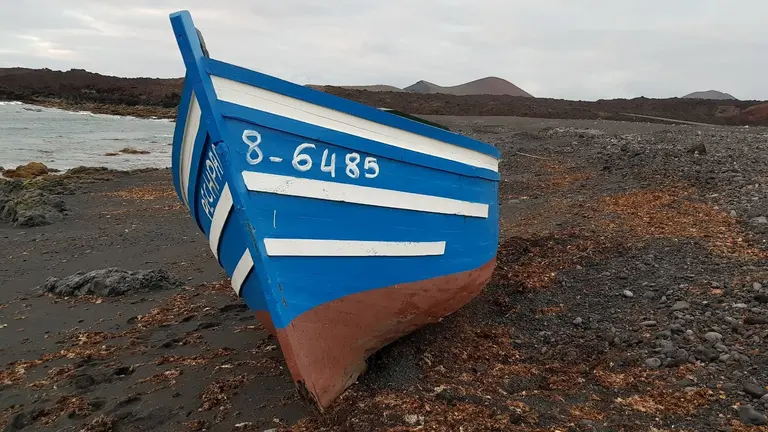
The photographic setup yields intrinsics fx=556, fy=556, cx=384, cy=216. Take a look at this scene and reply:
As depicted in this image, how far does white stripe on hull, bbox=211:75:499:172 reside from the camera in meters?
3.24

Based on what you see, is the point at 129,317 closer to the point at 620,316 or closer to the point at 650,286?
the point at 620,316

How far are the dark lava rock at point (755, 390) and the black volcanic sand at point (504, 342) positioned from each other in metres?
0.01

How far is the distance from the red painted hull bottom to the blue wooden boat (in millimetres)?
10

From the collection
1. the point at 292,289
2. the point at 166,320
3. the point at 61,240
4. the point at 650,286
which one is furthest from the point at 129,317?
the point at 650,286

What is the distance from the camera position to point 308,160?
348 cm

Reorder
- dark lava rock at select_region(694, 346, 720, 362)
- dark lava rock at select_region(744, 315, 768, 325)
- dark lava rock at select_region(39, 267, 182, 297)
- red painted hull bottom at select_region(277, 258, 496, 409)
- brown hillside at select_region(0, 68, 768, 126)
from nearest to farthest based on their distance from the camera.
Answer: red painted hull bottom at select_region(277, 258, 496, 409), dark lava rock at select_region(694, 346, 720, 362), dark lava rock at select_region(744, 315, 768, 325), dark lava rock at select_region(39, 267, 182, 297), brown hillside at select_region(0, 68, 768, 126)

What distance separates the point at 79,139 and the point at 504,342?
107ft

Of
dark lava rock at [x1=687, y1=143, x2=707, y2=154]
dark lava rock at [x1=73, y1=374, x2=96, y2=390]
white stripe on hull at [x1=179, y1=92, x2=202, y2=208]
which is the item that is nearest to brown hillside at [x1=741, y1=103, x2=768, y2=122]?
dark lava rock at [x1=687, y1=143, x2=707, y2=154]

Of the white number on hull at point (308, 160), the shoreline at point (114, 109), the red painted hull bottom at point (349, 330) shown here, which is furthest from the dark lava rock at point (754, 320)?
the shoreline at point (114, 109)

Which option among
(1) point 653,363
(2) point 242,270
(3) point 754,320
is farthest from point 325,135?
(3) point 754,320

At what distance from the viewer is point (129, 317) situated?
614 centimetres

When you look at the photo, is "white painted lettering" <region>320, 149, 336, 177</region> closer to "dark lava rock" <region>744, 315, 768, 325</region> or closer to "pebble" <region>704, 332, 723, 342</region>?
"pebble" <region>704, 332, 723, 342</region>

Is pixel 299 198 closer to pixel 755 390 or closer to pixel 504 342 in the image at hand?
pixel 504 342

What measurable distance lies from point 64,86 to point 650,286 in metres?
79.8
